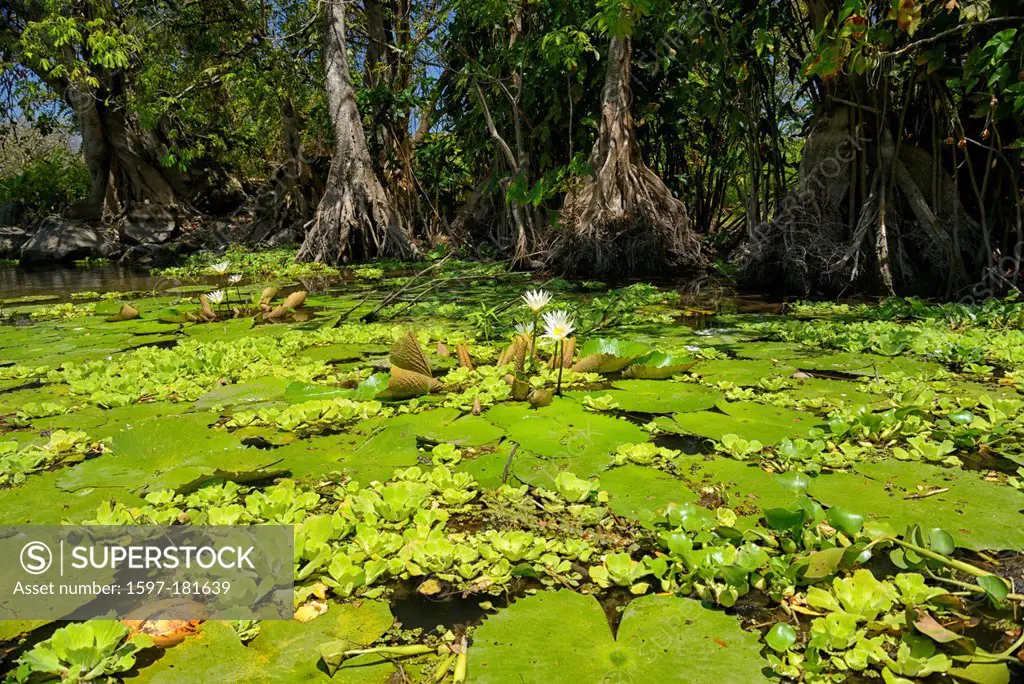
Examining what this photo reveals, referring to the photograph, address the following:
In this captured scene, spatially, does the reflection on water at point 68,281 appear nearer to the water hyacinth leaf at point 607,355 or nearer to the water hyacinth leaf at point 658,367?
the water hyacinth leaf at point 607,355

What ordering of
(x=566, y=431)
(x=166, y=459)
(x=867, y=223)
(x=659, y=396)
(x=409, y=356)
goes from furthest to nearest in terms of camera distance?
(x=867, y=223) < (x=409, y=356) < (x=659, y=396) < (x=566, y=431) < (x=166, y=459)

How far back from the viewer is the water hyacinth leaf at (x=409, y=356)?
2.35 m

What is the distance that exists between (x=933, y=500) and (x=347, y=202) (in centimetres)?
829

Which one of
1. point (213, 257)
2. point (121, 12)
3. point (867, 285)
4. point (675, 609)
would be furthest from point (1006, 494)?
point (121, 12)

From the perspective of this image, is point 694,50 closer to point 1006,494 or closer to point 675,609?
point 1006,494

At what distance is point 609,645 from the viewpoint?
102cm

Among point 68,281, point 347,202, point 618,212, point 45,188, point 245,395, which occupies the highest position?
point 45,188

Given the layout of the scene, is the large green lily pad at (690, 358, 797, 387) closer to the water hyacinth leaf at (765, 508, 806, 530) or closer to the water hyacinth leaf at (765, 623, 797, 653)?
the water hyacinth leaf at (765, 508, 806, 530)

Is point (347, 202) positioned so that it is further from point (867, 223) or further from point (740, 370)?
point (740, 370)

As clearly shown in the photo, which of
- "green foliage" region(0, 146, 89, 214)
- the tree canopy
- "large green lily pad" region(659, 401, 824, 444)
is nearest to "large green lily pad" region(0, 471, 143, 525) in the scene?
"large green lily pad" region(659, 401, 824, 444)

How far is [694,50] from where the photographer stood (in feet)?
19.0

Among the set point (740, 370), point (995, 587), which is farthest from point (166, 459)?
point (740, 370)

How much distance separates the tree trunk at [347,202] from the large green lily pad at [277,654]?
784cm

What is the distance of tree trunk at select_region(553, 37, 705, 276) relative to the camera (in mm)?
6129
